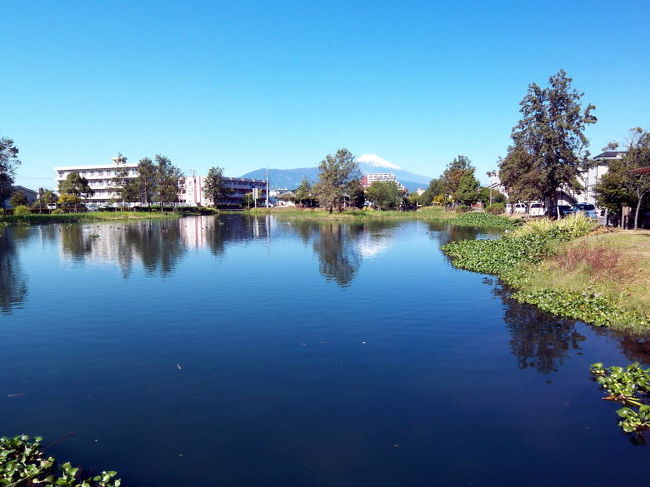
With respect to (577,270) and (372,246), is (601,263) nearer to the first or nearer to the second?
(577,270)

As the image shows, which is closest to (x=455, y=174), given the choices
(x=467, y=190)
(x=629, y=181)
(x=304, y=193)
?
(x=467, y=190)

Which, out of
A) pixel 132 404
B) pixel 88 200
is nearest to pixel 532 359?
pixel 132 404

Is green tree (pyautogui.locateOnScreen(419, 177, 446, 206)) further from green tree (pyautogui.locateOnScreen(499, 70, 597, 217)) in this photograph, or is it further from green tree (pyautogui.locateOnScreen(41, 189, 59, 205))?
green tree (pyautogui.locateOnScreen(41, 189, 59, 205))

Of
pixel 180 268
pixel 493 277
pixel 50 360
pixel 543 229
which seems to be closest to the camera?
pixel 50 360

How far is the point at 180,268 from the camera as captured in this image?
97.0 feet

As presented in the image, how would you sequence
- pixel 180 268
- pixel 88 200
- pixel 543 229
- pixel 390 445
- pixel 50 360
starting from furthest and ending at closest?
pixel 88 200 < pixel 543 229 < pixel 180 268 < pixel 50 360 < pixel 390 445

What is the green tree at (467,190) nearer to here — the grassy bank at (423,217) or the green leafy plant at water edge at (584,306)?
the grassy bank at (423,217)

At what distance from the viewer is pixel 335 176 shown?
3728 inches

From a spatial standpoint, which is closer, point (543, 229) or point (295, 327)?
point (295, 327)

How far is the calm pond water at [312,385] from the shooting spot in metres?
8.41

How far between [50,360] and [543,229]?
104 feet

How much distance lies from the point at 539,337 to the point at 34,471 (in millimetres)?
15158

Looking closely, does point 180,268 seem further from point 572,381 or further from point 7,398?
point 572,381

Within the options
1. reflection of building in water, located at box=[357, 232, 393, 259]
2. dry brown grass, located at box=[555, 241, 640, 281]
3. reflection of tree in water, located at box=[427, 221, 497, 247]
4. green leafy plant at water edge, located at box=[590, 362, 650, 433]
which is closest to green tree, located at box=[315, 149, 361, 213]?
reflection of tree in water, located at box=[427, 221, 497, 247]
